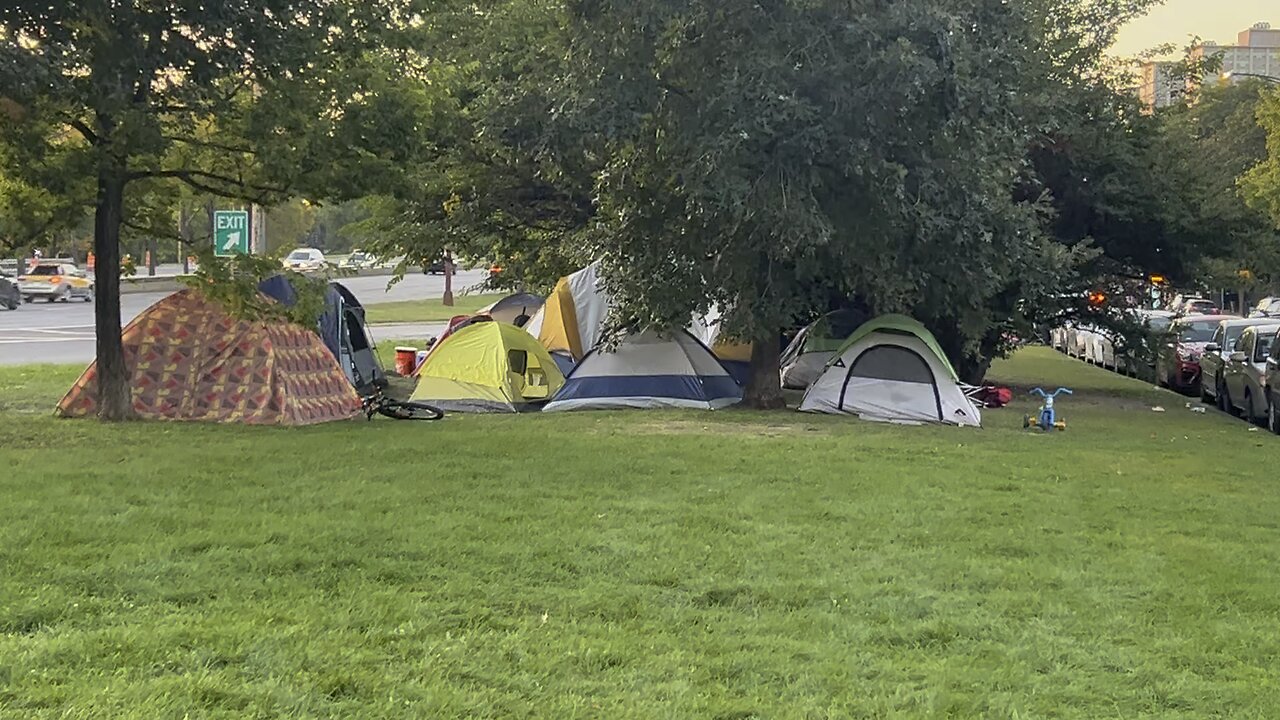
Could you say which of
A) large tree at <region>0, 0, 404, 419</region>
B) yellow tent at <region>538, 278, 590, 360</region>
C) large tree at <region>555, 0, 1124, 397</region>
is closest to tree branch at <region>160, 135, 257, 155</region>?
large tree at <region>0, 0, 404, 419</region>

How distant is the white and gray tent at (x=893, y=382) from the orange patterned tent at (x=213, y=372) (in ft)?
20.2

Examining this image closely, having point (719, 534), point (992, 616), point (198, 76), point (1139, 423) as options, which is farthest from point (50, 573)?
point (1139, 423)

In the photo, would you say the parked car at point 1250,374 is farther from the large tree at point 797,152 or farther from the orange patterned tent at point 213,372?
the orange patterned tent at point 213,372

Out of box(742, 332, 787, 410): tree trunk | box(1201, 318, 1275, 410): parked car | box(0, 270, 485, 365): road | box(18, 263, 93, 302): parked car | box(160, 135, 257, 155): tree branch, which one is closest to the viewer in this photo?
box(160, 135, 257, 155): tree branch

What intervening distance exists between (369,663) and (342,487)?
14.0 ft

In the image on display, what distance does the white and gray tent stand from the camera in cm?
1535

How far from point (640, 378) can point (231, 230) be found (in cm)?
578

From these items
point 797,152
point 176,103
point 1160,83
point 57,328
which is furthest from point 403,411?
point 57,328

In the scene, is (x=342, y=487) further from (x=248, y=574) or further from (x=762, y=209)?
(x=762, y=209)

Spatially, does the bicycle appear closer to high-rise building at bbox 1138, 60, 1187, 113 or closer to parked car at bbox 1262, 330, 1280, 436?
parked car at bbox 1262, 330, 1280, 436

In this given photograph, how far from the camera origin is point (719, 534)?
25.3 feet

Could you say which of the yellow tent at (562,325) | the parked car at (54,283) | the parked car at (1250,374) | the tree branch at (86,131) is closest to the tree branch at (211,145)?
the tree branch at (86,131)

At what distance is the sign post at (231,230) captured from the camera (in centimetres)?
1537

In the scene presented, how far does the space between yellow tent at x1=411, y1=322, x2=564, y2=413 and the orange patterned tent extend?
208 cm
